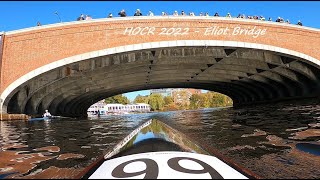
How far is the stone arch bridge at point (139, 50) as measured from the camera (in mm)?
22391

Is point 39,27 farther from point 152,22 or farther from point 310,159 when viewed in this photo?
point 310,159

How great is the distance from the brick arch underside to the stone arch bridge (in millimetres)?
101

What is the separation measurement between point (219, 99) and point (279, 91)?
258ft

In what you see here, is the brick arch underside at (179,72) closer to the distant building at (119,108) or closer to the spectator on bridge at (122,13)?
the spectator on bridge at (122,13)

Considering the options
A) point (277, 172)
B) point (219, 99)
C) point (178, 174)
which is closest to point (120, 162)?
point (178, 174)

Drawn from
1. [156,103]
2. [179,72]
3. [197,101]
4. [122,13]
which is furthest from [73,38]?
[197,101]

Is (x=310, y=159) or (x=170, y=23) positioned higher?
(x=170, y=23)

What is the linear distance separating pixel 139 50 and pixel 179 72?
42.3 feet

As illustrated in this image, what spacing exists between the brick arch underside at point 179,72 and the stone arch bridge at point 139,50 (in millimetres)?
101

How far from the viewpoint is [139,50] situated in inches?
900

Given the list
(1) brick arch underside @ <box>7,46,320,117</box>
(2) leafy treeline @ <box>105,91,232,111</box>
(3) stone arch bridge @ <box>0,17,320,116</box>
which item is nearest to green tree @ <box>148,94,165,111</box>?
(2) leafy treeline @ <box>105,91,232,111</box>

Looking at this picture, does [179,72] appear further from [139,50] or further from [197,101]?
[197,101]

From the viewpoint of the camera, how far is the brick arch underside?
2509cm

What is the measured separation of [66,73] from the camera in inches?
1005
